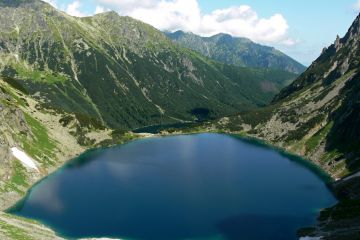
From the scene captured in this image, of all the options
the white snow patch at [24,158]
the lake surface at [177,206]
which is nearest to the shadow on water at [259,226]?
the lake surface at [177,206]

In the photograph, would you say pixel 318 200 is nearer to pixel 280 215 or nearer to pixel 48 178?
pixel 280 215

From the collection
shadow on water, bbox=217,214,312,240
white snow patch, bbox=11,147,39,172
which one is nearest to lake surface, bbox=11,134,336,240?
shadow on water, bbox=217,214,312,240

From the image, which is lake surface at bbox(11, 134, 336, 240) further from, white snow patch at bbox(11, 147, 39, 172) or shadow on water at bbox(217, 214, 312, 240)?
white snow patch at bbox(11, 147, 39, 172)

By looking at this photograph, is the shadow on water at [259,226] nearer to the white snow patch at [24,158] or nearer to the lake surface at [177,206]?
the lake surface at [177,206]

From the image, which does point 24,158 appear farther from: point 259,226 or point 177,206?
point 259,226

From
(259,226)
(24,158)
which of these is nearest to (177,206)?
(259,226)

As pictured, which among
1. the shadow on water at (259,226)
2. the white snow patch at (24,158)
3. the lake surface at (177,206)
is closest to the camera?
the shadow on water at (259,226)

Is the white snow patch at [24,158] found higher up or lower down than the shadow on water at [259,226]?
higher up

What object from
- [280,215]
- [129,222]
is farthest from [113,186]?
[280,215]
